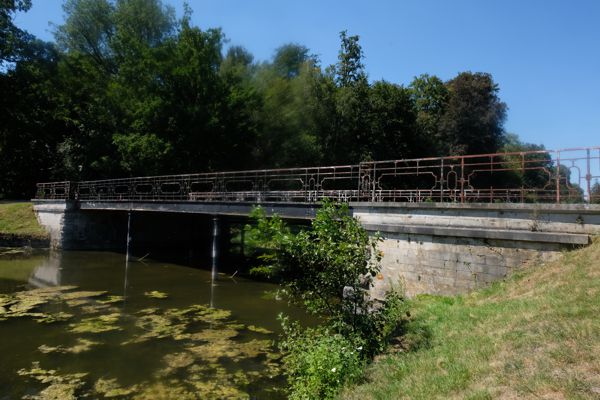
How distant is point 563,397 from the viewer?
3.75 meters

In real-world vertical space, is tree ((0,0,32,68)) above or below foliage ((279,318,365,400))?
above

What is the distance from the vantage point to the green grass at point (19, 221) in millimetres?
27250

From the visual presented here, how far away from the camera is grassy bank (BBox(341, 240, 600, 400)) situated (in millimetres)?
4145

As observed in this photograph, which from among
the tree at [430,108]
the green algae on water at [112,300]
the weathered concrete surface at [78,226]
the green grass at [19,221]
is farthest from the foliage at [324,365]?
the tree at [430,108]

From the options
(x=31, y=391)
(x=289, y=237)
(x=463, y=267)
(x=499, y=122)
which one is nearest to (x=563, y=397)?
(x=289, y=237)

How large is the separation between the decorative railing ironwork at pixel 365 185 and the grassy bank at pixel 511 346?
2.13 metres

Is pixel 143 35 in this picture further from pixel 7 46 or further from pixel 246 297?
pixel 246 297

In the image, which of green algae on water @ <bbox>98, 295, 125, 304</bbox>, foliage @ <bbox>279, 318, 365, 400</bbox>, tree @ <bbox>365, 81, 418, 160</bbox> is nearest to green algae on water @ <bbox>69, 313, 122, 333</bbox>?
green algae on water @ <bbox>98, 295, 125, 304</bbox>

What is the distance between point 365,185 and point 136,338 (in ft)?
24.1

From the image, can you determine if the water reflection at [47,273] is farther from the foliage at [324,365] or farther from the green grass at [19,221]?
the foliage at [324,365]

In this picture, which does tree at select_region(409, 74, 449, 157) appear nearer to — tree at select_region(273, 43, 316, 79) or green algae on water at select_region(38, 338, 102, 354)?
tree at select_region(273, 43, 316, 79)

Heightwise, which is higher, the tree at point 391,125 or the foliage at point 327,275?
the tree at point 391,125

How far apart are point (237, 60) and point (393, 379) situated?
39527 millimetres

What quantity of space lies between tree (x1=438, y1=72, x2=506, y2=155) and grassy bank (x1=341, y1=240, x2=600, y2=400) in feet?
104
